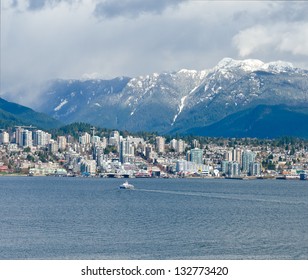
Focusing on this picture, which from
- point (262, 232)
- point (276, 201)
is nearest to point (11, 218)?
point (262, 232)

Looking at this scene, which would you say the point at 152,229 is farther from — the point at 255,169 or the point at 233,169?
the point at 255,169

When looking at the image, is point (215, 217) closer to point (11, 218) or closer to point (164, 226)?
point (164, 226)

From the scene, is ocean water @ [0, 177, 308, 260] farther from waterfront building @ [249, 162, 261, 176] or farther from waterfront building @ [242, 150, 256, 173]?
waterfront building @ [242, 150, 256, 173]

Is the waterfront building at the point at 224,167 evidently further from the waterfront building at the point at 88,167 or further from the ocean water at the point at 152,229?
the ocean water at the point at 152,229

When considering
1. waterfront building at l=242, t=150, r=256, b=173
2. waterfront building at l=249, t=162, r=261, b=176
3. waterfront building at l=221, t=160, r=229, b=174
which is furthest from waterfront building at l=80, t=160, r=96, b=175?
waterfront building at l=249, t=162, r=261, b=176

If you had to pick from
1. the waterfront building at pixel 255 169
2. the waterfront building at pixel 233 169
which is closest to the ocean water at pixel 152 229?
the waterfront building at pixel 233 169

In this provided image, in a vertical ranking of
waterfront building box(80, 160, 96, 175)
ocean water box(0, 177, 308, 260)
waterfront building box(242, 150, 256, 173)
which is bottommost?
ocean water box(0, 177, 308, 260)

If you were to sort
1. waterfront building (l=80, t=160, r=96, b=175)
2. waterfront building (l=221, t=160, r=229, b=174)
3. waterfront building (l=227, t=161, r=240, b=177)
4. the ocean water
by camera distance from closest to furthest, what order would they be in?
1. the ocean water
2. waterfront building (l=80, t=160, r=96, b=175)
3. waterfront building (l=227, t=161, r=240, b=177)
4. waterfront building (l=221, t=160, r=229, b=174)

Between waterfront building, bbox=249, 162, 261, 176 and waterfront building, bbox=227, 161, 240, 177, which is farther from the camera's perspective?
waterfront building, bbox=249, 162, 261, 176

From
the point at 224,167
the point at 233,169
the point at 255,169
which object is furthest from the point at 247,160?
the point at 233,169
